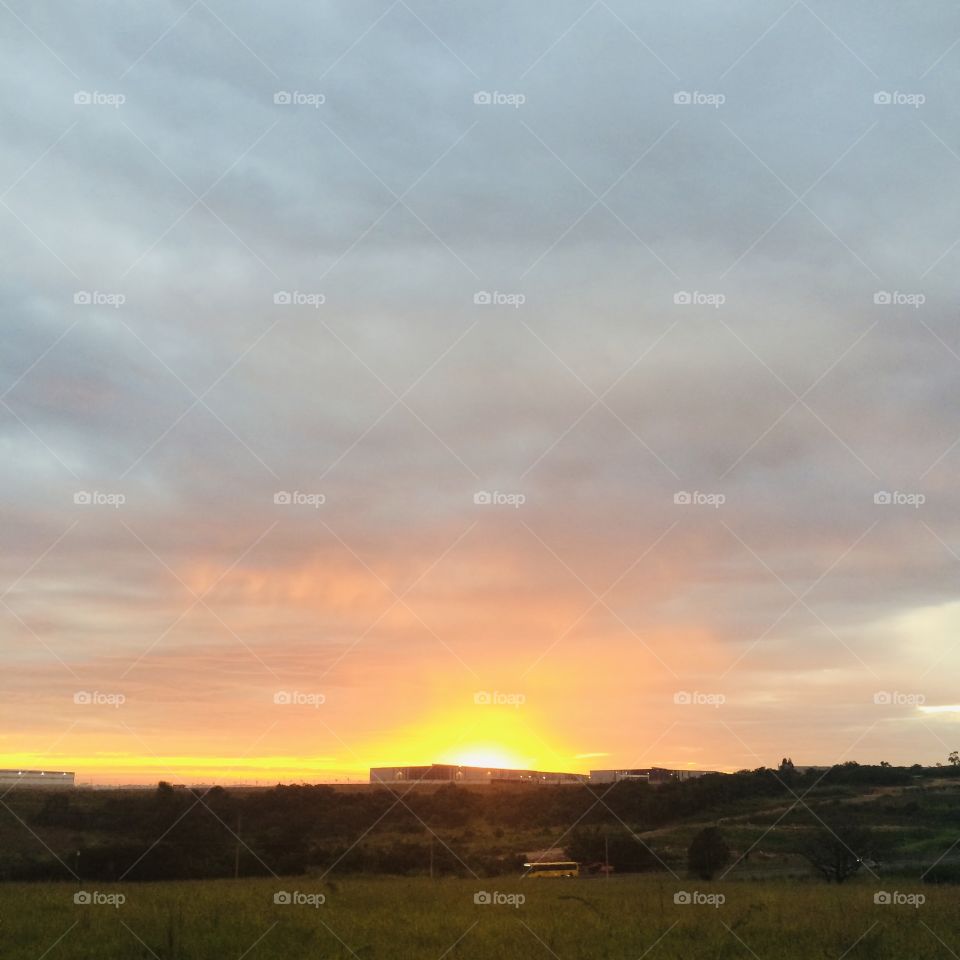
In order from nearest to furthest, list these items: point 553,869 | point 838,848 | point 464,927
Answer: point 464,927 < point 553,869 < point 838,848

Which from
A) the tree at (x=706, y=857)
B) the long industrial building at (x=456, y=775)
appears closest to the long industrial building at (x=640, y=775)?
the long industrial building at (x=456, y=775)

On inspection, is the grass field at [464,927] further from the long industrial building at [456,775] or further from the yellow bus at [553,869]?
the long industrial building at [456,775]

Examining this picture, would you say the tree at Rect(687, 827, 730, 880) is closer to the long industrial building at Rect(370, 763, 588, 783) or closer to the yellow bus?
the yellow bus

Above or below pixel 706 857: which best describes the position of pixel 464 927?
above

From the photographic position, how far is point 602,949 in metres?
20.3

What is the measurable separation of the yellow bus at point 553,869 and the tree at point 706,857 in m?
5.10

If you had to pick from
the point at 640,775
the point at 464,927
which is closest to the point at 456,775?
the point at 640,775

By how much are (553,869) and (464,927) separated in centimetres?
2490

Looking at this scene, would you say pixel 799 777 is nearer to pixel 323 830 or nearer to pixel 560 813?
pixel 560 813

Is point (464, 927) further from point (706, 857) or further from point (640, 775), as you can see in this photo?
point (640, 775)

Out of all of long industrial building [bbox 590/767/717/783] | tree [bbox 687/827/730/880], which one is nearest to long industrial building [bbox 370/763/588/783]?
long industrial building [bbox 590/767/717/783]

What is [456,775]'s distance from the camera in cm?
11850

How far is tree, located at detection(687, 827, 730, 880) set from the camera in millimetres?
45844

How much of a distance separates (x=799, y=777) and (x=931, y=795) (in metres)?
12.5
